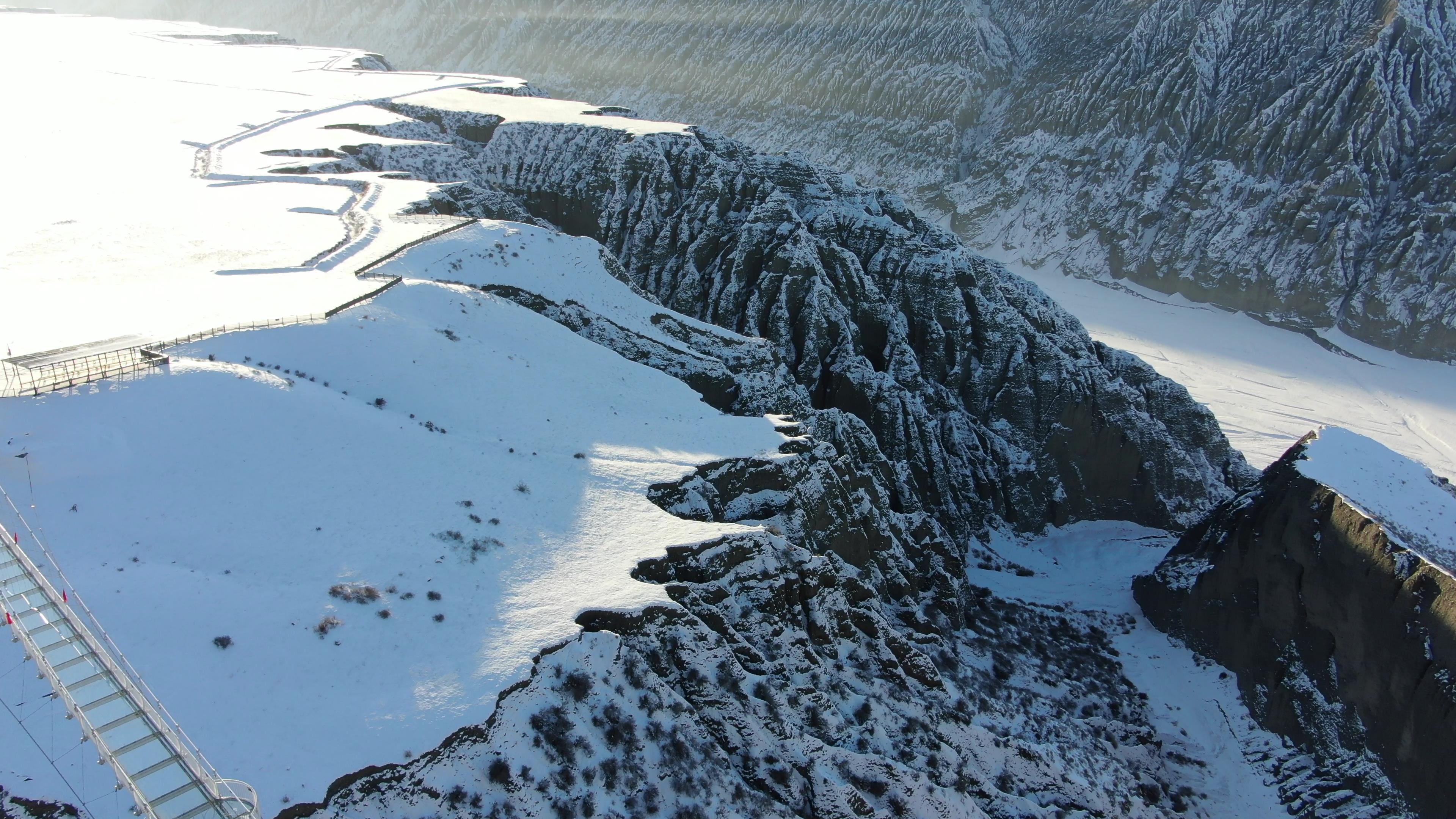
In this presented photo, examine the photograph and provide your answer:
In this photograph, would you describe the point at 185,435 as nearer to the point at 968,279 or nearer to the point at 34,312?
the point at 34,312

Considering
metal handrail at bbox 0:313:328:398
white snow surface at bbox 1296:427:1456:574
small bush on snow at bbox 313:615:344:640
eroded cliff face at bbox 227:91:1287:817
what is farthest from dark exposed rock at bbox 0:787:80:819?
white snow surface at bbox 1296:427:1456:574

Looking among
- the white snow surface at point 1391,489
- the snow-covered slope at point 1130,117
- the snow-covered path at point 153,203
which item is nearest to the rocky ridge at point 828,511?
the snow-covered path at point 153,203

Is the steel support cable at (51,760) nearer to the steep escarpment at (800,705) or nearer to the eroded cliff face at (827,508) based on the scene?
the steep escarpment at (800,705)

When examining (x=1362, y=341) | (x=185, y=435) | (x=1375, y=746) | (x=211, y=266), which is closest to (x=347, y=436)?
(x=185, y=435)

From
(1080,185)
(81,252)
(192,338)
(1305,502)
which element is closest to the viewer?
(192,338)

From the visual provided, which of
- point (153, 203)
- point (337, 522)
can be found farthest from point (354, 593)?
point (153, 203)

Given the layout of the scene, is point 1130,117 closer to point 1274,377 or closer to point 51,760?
point 1274,377
